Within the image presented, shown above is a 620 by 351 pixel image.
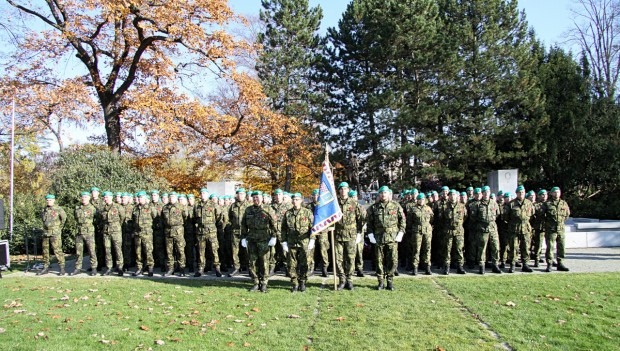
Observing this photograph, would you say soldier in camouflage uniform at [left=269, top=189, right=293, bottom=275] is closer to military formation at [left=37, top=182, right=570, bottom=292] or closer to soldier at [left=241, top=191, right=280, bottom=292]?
military formation at [left=37, top=182, right=570, bottom=292]

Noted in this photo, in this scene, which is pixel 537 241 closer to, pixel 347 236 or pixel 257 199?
pixel 347 236

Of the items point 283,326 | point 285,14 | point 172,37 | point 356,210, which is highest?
point 285,14

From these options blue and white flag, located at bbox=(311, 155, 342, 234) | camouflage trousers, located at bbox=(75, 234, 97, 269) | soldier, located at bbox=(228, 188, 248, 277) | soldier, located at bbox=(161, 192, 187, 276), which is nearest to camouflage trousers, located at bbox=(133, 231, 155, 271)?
soldier, located at bbox=(161, 192, 187, 276)

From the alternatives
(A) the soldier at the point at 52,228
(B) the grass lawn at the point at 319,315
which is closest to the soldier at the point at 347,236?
(B) the grass lawn at the point at 319,315

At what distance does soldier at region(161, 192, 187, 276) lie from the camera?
10922 millimetres

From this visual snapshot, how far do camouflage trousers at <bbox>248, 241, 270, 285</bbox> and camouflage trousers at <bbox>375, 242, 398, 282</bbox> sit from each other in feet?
7.08

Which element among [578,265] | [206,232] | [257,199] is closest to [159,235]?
[206,232]

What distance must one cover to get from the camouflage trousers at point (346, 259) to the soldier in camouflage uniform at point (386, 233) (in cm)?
42

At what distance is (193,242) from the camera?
1169 centimetres

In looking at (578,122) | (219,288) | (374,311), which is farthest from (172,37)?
(578,122)

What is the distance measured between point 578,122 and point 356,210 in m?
20.0

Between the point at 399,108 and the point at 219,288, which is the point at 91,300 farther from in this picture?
the point at 399,108

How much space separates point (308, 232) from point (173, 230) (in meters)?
3.81

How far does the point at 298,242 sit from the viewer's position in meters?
8.93
